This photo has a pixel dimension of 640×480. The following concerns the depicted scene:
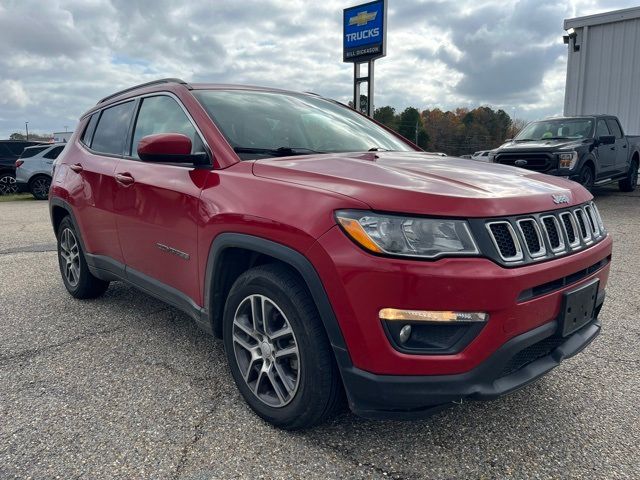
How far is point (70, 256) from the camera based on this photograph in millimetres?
4504

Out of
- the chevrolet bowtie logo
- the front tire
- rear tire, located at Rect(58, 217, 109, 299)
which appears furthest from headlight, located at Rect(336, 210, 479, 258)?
the chevrolet bowtie logo

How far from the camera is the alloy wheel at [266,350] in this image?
2.31 metres

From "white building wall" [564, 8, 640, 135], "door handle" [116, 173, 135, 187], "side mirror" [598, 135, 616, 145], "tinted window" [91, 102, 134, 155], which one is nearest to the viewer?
"door handle" [116, 173, 135, 187]

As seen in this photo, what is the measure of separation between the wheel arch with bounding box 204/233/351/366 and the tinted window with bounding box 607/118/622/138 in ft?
35.2

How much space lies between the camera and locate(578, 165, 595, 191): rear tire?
952 cm

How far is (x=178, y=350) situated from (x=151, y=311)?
3.06 ft

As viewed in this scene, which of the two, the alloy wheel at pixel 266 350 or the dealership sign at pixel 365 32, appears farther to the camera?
the dealership sign at pixel 365 32

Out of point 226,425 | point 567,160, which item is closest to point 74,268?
point 226,425

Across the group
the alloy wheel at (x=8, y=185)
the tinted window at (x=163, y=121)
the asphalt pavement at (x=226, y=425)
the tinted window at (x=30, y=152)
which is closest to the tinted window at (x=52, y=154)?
the tinted window at (x=30, y=152)

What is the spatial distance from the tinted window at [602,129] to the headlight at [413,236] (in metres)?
9.78

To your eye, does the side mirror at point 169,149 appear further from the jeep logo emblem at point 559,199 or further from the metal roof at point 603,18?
the metal roof at point 603,18

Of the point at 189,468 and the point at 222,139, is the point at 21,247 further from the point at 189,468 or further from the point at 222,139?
the point at 189,468

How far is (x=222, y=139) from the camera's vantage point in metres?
2.78

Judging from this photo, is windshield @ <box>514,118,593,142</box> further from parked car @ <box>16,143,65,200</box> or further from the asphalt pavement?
parked car @ <box>16,143,65,200</box>
